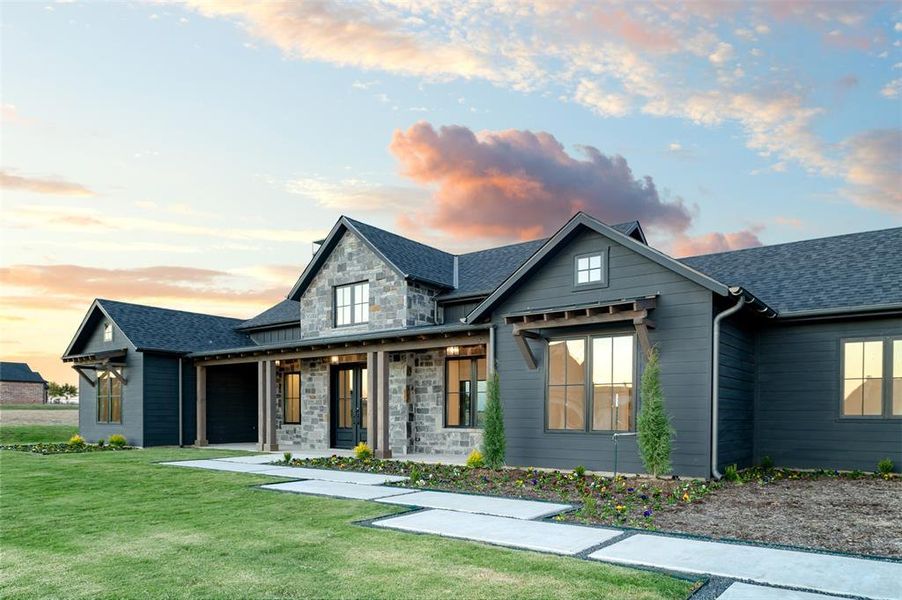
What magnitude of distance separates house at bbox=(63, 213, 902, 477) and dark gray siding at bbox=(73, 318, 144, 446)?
4.10 metres

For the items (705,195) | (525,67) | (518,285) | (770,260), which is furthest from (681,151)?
(518,285)

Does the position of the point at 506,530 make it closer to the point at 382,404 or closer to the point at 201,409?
the point at 382,404

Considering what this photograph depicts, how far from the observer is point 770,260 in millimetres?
14227

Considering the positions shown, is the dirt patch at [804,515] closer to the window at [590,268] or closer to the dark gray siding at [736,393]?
the dark gray siding at [736,393]

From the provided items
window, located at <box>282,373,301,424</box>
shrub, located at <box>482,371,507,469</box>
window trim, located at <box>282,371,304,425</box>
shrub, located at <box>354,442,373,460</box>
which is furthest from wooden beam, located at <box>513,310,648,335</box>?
window, located at <box>282,373,301,424</box>

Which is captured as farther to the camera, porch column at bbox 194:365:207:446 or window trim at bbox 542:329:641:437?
porch column at bbox 194:365:207:446

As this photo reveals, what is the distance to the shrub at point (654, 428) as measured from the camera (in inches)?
393

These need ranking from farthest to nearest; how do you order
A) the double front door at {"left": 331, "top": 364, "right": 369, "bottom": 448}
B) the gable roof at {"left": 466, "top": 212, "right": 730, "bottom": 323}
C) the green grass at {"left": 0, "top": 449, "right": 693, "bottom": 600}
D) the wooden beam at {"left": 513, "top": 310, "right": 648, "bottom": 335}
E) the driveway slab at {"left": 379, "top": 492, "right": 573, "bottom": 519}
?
the double front door at {"left": 331, "top": 364, "right": 369, "bottom": 448} < the wooden beam at {"left": 513, "top": 310, "right": 648, "bottom": 335} < the gable roof at {"left": 466, "top": 212, "right": 730, "bottom": 323} < the driveway slab at {"left": 379, "top": 492, "right": 573, "bottom": 519} < the green grass at {"left": 0, "top": 449, "right": 693, "bottom": 600}

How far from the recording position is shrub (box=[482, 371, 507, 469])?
476 inches

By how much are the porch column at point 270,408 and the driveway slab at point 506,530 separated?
34.5 ft

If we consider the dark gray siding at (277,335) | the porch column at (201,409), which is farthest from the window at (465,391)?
the porch column at (201,409)

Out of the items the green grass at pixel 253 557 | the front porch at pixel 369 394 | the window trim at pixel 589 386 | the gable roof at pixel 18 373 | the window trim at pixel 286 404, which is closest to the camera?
the green grass at pixel 253 557

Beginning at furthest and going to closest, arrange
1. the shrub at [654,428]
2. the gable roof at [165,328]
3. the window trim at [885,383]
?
the gable roof at [165,328]
the window trim at [885,383]
the shrub at [654,428]

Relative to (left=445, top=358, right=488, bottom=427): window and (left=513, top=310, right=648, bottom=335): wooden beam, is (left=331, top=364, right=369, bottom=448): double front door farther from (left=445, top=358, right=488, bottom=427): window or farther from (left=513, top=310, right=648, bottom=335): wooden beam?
(left=513, top=310, right=648, bottom=335): wooden beam
